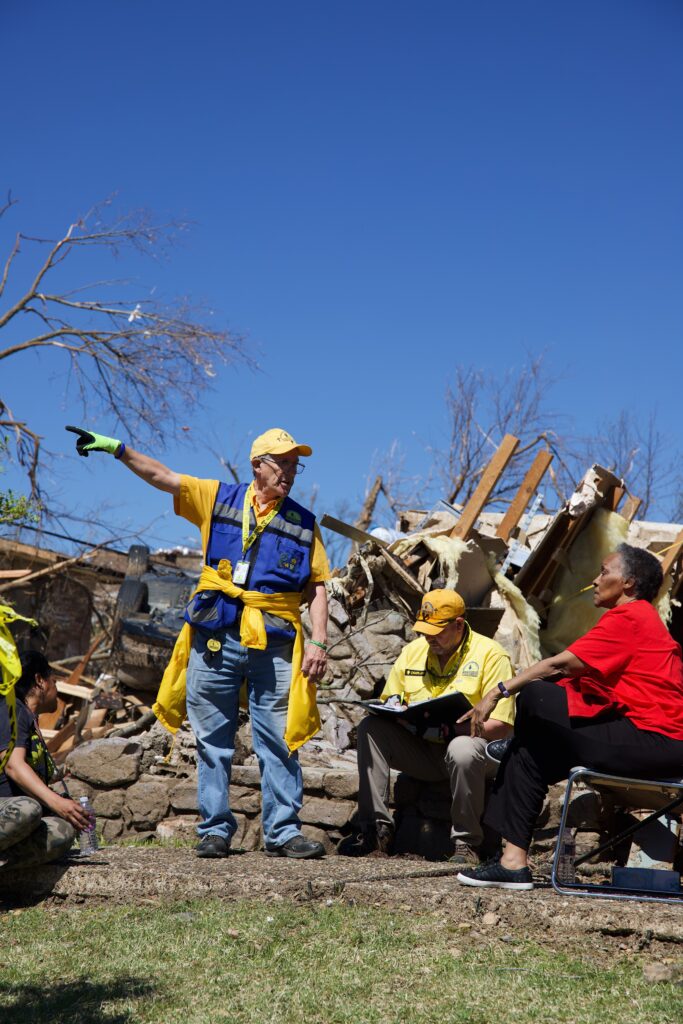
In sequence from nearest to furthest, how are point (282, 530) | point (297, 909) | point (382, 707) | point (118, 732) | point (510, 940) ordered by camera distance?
point (510, 940) < point (297, 909) < point (282, 530) < point (382, 707) < point (118, 732)

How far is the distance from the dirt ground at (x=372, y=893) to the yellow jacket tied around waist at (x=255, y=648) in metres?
0.63

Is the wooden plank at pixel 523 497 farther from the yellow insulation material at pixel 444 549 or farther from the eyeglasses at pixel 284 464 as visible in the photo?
the eyeglasses at pixel 284 464

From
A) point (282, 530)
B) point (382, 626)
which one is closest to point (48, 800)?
point (282, 530)

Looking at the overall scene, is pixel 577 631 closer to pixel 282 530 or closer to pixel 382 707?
pixel 382 707

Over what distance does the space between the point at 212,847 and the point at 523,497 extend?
4.70 m

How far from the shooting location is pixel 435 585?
26.0ft

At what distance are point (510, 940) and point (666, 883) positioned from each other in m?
0.90

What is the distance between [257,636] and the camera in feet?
15.6

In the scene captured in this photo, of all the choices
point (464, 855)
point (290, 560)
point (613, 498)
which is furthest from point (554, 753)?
Result: point (613, 498)

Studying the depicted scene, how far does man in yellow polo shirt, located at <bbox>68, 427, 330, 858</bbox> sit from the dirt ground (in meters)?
0.29

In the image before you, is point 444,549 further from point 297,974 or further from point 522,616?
point 297,974

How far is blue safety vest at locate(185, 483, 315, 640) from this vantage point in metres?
4.84

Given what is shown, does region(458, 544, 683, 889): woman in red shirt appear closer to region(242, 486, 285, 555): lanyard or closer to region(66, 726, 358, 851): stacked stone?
region(242, 486, 285, 555): lanyard

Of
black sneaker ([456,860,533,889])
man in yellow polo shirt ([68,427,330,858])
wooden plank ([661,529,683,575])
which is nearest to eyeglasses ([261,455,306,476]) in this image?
man in yellow polo shirt ([68,427,330,858])
